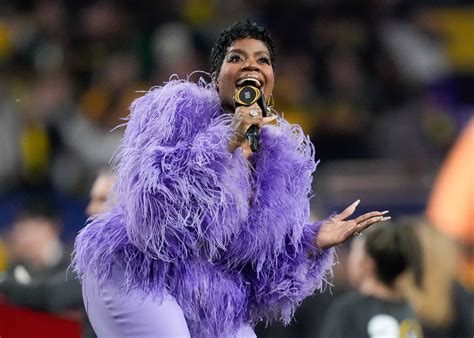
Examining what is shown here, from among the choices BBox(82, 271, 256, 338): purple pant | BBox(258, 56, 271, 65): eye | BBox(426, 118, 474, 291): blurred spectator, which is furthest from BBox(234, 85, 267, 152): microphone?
BBox(426, 118, 474, 291): blurred spectator

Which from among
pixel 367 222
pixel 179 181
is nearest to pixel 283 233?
pixel 367 222

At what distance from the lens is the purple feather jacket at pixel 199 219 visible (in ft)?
11.6

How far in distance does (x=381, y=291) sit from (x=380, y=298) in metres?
0.04

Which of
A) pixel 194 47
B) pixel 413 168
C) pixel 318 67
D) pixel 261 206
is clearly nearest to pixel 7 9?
pixel 194 47

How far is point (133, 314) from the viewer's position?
3570 millimetres

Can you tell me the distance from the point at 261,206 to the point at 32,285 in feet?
4.53

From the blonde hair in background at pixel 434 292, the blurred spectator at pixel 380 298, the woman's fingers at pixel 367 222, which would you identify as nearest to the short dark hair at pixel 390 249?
the blurred spectator at pixel 380 298

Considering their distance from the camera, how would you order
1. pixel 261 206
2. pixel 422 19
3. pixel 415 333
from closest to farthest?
pixel 261 206, pixel 415 333, pixel 422 19

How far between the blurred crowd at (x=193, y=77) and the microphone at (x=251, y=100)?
5166 mm

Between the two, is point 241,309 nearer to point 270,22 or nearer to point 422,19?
point 270,22

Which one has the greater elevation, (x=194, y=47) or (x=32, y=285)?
(x=194, y=47)

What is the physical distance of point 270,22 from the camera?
10.5 m

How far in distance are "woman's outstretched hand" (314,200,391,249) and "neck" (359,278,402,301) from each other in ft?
4.92

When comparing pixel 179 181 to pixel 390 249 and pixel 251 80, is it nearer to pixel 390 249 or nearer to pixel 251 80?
pixel 251 80
